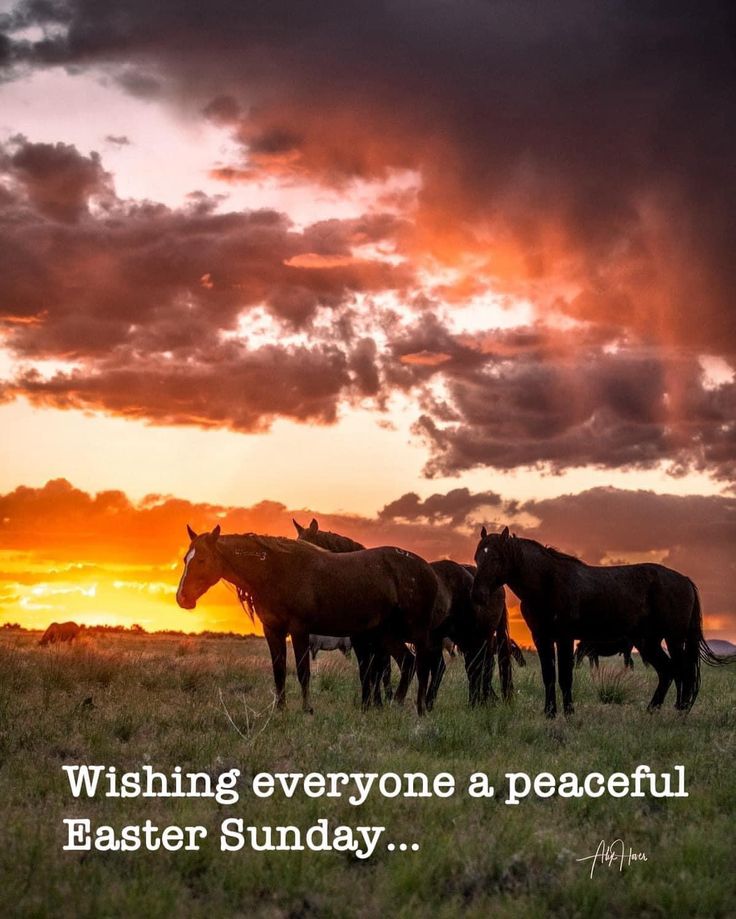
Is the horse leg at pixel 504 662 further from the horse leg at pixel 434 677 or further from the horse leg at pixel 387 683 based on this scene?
the horse leg at pixel 387 683

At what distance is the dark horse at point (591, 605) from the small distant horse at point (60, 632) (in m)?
18.1

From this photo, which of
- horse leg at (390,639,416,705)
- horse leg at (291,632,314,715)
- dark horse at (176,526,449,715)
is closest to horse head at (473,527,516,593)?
dark horse at (176,526,449,715)

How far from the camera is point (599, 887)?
6.25 m

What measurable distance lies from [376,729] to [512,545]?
13.7ft

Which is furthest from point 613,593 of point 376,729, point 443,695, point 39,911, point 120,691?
point 39,911

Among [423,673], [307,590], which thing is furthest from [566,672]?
[307,590]

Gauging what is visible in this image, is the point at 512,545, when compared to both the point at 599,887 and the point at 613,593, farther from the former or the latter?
the point at 599,887

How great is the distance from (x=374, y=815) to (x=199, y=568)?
22.4 feet

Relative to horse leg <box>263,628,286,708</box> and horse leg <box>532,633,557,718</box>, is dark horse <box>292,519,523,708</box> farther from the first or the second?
horse leg <box>263,628,286,708</box>

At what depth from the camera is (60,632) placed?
29547 millimetres

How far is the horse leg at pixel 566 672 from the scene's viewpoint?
14492mm

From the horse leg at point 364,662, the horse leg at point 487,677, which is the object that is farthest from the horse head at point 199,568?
the horse leg at point 487,677

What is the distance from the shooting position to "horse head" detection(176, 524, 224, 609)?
13883 millimetres
